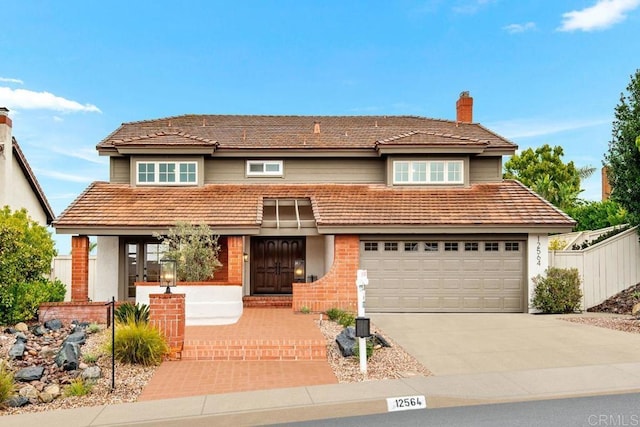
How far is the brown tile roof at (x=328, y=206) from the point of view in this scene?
14.3 metres

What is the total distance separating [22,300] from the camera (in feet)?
39.6

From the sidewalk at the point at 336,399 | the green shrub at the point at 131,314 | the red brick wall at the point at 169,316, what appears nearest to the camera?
the sidewalk at the point at 336,399

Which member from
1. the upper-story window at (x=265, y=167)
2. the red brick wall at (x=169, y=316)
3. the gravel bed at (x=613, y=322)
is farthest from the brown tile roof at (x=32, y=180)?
the gravel bed at (x=613, y=322)

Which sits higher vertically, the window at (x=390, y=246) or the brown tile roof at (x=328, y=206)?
the brown tile roof at (x=328, y=206)

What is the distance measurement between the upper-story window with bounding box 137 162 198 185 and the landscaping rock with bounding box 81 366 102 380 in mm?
9725

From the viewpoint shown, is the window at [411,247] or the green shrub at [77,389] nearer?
the green shrub at [77,389]

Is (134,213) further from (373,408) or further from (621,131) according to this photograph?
(621,131)

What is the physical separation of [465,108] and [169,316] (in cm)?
1644

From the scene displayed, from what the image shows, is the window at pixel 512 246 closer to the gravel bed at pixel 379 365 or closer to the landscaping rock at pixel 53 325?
the gravel bed at pixel 379 365

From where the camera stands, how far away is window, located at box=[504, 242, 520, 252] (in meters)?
14.8

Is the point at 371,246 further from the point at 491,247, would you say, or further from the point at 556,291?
the point at 556,291

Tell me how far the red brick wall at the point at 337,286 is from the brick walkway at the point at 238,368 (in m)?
2.63

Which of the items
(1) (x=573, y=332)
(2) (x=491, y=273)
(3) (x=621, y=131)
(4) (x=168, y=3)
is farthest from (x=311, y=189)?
(3) (x=621, y=131)

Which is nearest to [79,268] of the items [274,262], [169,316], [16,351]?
[16,351]
